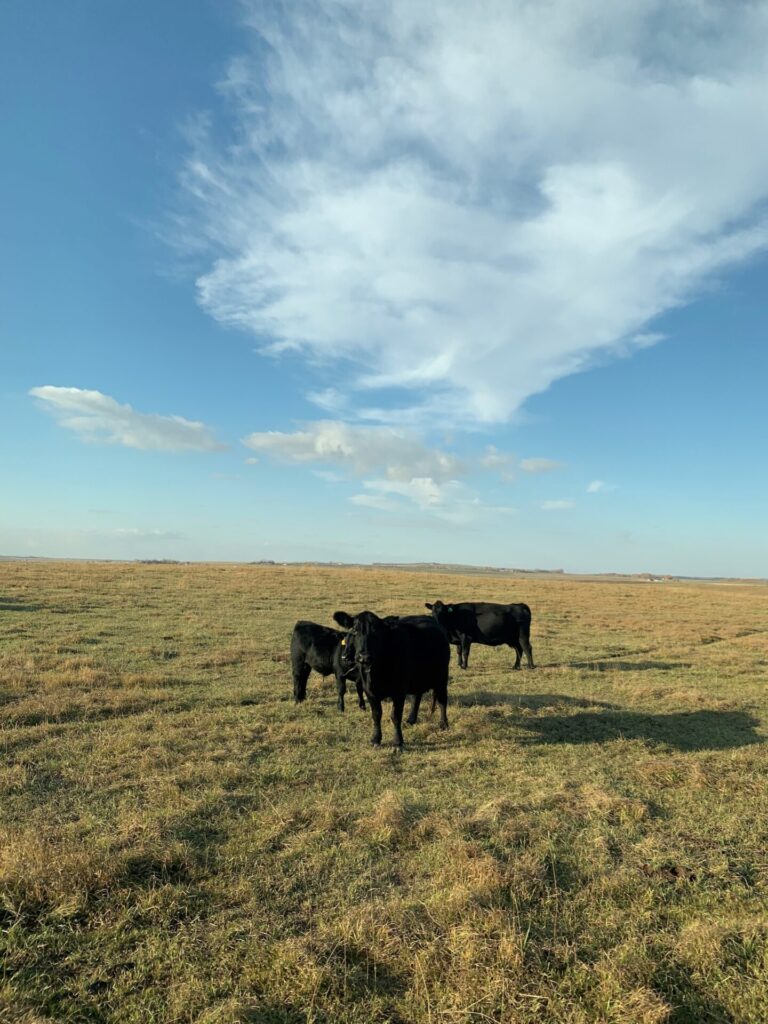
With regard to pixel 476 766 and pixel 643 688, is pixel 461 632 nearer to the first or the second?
pixel 643 688

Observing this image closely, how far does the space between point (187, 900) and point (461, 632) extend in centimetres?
1217

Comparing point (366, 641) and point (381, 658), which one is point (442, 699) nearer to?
point (381, 658)

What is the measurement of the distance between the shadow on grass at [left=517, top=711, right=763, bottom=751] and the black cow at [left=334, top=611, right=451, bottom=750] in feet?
5.66

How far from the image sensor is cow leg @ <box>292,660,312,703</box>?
37.7ft

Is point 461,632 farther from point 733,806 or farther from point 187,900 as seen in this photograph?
point 187,900

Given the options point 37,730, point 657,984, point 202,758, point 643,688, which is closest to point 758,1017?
point 657,984

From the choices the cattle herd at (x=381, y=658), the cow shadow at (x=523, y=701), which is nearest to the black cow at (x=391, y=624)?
the cattle herd at (x=381, y=658)

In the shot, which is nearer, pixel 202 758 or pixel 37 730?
pixel 202 758

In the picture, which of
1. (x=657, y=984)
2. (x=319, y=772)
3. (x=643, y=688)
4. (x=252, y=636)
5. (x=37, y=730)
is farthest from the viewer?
(x=252, y=636)

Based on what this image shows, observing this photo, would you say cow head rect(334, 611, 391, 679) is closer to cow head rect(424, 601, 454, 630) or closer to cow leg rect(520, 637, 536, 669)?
cow head rect(424, 601, 454, 630)

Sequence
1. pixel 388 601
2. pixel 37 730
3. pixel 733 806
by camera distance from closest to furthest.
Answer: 1. pixel 733 806
2. pixel 37 730
3. pixel 388 601

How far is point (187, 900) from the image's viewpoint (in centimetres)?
448

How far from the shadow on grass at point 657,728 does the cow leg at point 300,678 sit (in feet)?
13.1

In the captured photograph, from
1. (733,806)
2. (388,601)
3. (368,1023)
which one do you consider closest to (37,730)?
(368,1023)
